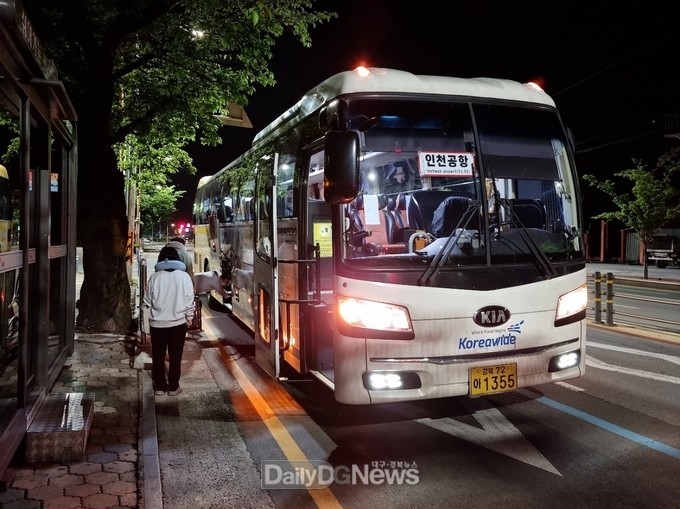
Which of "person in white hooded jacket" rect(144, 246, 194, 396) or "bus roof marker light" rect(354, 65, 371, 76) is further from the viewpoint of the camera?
"person in white hooded jacket" rect(144, 246, 194, 396)

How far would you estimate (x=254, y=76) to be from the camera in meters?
11.1

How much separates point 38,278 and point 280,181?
2936 mm

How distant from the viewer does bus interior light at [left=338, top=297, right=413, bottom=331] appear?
15.6 ft

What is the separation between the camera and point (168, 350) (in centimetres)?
644

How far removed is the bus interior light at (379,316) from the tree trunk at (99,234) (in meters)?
6.54

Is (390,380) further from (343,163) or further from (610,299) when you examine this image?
(610,299)

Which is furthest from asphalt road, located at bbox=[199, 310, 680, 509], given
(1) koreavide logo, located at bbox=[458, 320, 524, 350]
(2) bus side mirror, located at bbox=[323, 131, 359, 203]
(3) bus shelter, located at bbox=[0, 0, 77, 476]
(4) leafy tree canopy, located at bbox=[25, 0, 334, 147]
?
(4) leafy tree canopy, located at bbox=[25, 0, 334, 147]

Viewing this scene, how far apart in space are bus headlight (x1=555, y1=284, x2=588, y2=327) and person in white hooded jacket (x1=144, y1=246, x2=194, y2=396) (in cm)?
392

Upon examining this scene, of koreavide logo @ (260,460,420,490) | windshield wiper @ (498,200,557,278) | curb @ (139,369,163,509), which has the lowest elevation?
koreavide logo @ (260,460,420,490)

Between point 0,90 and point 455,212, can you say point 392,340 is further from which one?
point 0,90

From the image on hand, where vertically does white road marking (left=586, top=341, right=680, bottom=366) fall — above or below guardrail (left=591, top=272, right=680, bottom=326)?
below

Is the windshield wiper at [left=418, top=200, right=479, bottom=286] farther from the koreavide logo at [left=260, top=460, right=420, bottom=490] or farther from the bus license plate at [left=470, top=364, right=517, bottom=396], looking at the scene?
the koreavide logo at [left=260, top=460, right=420, bottom=490]

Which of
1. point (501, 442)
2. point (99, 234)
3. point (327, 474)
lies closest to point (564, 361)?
point (501, 442)

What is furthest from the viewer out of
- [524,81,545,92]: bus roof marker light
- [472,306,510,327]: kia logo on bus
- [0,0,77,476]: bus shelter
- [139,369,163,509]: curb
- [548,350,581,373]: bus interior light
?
[524,81,545,92]: bus roof marker light
